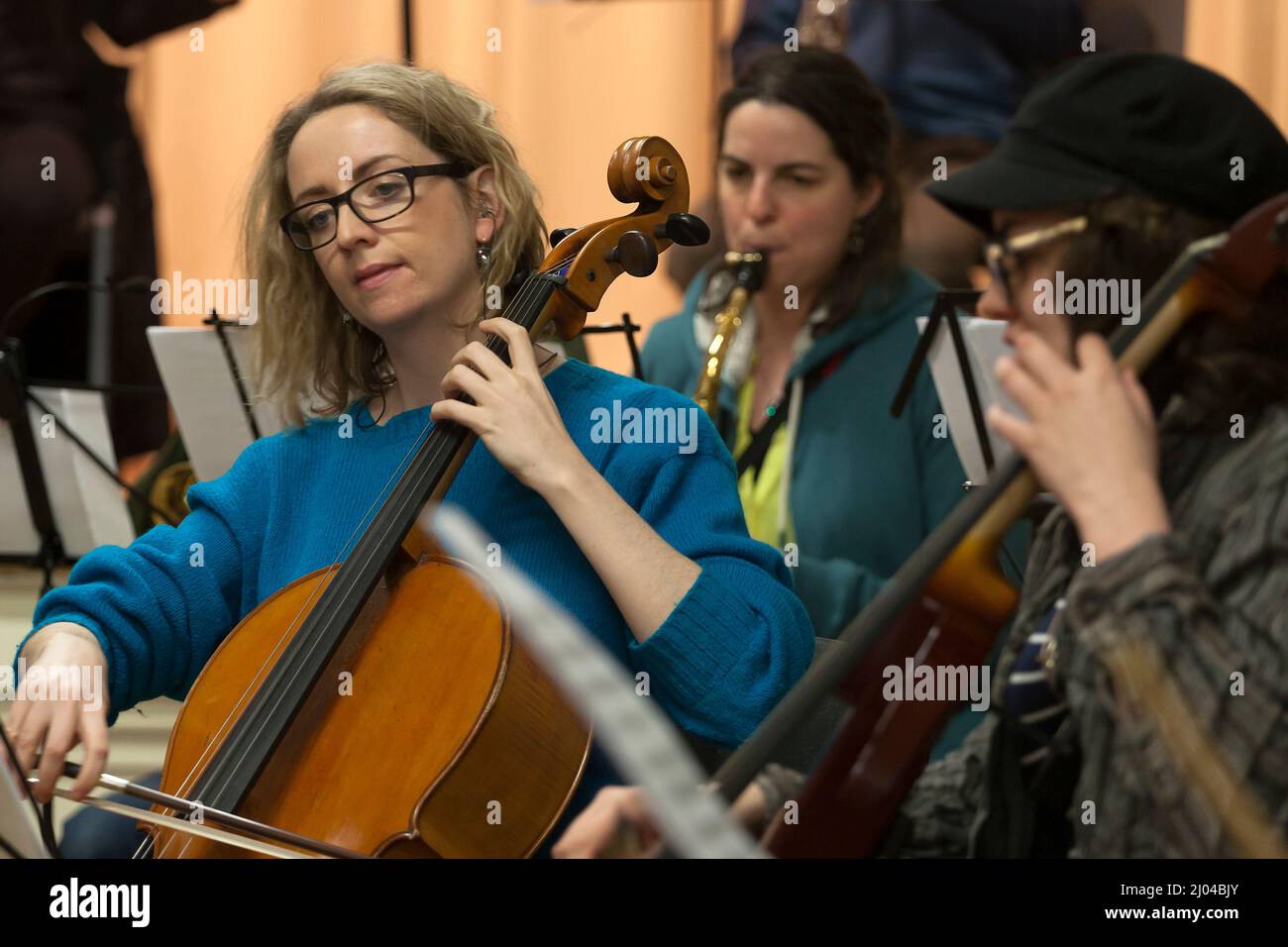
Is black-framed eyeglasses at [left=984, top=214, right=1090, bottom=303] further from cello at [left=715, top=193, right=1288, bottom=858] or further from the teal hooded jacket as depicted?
the teal hooded jacket

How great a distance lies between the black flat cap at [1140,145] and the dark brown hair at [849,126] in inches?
40.4

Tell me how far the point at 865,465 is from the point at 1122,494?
44.3 inches

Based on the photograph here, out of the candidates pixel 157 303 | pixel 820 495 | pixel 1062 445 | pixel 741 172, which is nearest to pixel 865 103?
pixel 741 172

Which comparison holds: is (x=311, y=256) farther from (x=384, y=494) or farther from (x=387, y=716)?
(x=387, y=716)

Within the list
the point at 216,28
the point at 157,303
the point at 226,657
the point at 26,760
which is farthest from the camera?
the point at 216,28

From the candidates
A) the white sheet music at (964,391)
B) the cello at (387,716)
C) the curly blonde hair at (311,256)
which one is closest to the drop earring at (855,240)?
the white sheet music at (964,391)

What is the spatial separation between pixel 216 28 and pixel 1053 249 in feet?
8.20

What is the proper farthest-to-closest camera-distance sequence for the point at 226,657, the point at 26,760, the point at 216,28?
the point at 216,28 → the point at 226,657 → the point at 26,760

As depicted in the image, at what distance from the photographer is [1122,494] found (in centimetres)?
77

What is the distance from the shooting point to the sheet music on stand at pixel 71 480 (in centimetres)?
195

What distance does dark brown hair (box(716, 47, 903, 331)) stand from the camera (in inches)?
79.7

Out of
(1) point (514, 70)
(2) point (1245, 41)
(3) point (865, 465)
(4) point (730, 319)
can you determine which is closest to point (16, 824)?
(3) point (865, 465)

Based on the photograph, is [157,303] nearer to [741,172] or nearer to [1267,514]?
[741,172]
